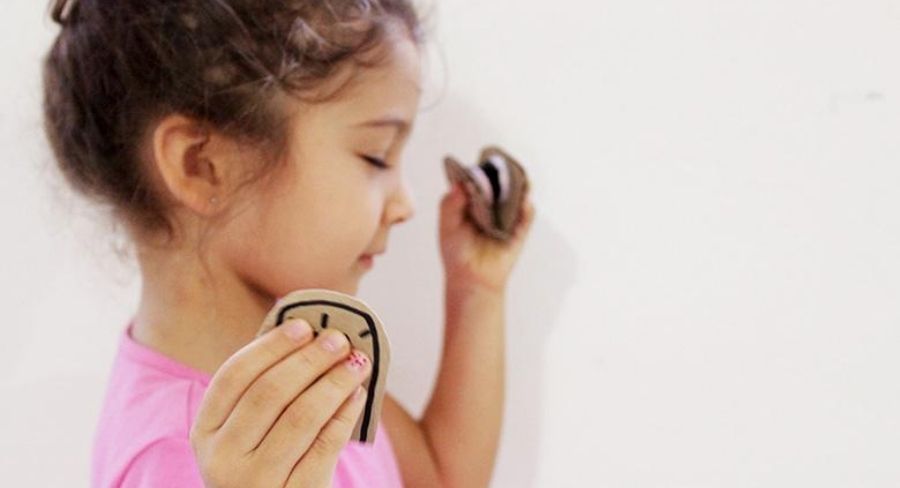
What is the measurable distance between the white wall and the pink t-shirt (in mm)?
184

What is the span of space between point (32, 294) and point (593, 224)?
55 centimetres

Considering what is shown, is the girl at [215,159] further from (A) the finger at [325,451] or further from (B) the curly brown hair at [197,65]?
(A) the finger at [325,451]

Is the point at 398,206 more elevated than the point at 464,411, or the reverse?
the point at 398,206

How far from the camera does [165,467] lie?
62 centimetres

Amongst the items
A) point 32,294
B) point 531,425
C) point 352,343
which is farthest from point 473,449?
point 32,294

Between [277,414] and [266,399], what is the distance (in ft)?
0.04

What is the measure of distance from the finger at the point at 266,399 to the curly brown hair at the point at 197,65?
185 millimetres

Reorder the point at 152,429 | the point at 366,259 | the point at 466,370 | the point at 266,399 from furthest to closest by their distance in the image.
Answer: the point at 466,370, the point at 366,259, the point at 152,429, the point at 266,399

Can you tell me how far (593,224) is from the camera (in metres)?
0.84

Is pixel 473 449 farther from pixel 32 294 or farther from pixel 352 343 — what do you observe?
pixel 32 294

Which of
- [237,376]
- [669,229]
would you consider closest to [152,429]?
[237,376]

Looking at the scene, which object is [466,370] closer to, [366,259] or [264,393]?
[366,259]

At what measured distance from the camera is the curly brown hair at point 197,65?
0.65m

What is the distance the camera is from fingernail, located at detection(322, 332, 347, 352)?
1.81 ft
